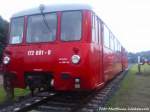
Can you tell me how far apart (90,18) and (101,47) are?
2150mm

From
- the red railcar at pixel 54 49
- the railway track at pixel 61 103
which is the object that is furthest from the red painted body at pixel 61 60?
the railway track at pixel 61 103

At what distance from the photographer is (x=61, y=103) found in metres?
11.4

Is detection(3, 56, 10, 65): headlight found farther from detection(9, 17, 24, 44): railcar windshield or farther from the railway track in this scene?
the railway track

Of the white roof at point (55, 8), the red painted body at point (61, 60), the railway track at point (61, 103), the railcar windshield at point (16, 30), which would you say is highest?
the white roof at point (55, 8)

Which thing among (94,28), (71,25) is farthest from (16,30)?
(94,28)

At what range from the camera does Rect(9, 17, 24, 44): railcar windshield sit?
456 inches

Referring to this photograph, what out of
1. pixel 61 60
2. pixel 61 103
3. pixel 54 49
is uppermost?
pixel 54 49

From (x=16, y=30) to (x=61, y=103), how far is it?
8.77 feet

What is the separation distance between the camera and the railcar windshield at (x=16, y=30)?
11594 mm

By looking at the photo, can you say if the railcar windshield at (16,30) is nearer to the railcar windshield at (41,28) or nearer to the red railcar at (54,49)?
the red railcar at (54,49)

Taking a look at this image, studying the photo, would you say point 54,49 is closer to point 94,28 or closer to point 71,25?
point 71,25

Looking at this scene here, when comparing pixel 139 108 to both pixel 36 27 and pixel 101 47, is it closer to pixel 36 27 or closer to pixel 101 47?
pixel 101 47

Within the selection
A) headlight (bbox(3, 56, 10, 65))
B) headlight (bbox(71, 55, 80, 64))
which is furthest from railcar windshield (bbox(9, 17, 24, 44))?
headlight (bbox(71, 55, 80, 64))

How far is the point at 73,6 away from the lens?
10.9 m
